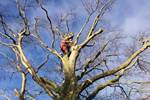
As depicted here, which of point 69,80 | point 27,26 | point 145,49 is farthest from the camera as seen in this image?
point 27,26

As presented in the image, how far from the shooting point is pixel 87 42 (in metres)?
11.5

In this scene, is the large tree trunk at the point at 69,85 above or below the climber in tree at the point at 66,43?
below

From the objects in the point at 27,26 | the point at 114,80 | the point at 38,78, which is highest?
the point at 27,26

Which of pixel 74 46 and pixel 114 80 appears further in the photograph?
pixel 74 46

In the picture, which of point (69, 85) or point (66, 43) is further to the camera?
point (66, 43)

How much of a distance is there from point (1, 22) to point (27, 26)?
Result: 3.71ft

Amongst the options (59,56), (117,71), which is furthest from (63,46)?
(117,71)

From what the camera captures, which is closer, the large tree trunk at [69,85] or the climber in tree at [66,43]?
the large tree trunk at [69,85]

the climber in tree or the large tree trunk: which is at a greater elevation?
the climber in tree

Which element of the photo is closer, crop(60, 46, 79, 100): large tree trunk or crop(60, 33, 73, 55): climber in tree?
crop(60, 46, 79, 100): large tree trunk

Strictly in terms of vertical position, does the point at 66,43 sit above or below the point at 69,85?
above

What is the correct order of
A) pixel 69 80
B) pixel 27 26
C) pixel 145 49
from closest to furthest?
pixel 69 80 → pixel 145 49 → pixel 27 26

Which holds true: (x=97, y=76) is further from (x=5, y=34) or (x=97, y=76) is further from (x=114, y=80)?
(x=5, y=34)

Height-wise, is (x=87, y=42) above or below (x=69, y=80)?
above
